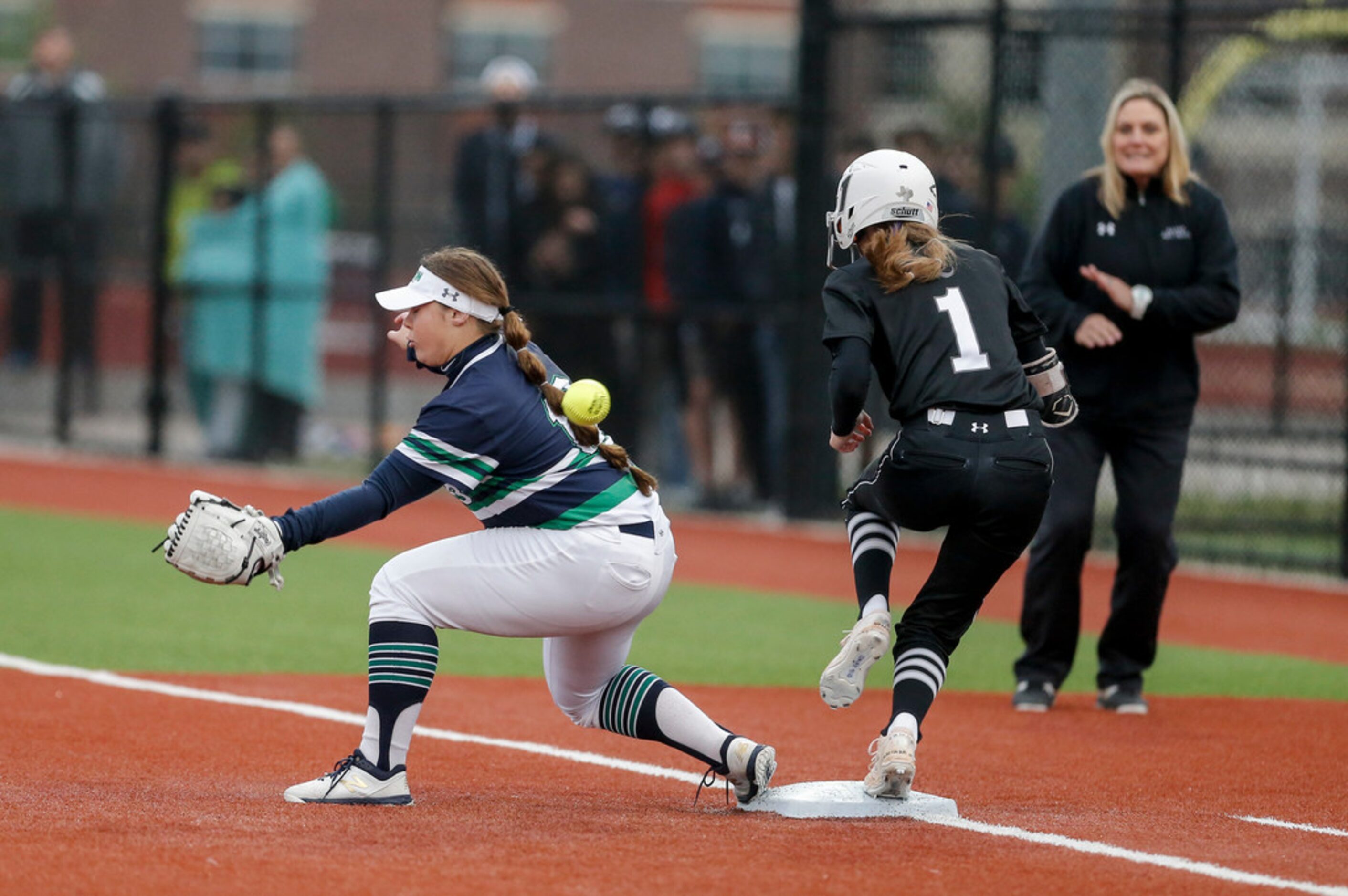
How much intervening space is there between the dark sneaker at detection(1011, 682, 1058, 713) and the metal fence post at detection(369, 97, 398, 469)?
370 inches

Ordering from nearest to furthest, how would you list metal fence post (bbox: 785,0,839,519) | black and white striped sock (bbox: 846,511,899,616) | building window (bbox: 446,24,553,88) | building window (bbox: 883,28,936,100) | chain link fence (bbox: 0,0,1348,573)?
black and white striped sock (bbox: 846,511,899,616), chain link fence (bbox: 0,0,1348,573), building window (bbox: 883,28,936,100), metal fence post (bbox: 785,0,839,519), building window (bbox: 446,24,553,88)

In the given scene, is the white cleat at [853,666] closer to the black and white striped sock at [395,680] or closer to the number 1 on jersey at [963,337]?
the number 1 on jersey at [963,337]

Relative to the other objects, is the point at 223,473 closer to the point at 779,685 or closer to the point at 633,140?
the point at 633,140

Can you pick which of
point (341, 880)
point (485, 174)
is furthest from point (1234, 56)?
point (341, 880)

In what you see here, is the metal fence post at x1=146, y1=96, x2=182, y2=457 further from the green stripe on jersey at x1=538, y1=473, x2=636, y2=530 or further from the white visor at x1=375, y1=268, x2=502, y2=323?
the green stripe on jersey at x1=538, y1=473, x2=636, y2=530

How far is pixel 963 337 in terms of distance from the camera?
18.9 ft

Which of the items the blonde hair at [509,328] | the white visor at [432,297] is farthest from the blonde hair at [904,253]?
the white visor at [432,297]

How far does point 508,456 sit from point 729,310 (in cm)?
887

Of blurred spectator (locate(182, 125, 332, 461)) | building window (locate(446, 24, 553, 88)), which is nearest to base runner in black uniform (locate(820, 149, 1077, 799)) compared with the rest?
blurred spectator (locate(182, 125, 332, 461))

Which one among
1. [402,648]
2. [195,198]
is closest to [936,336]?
[402,648]

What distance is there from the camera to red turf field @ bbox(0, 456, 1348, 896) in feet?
15.6

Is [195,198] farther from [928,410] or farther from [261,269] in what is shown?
[928,410]

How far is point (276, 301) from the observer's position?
16844 mm

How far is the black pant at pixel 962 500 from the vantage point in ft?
18.6
